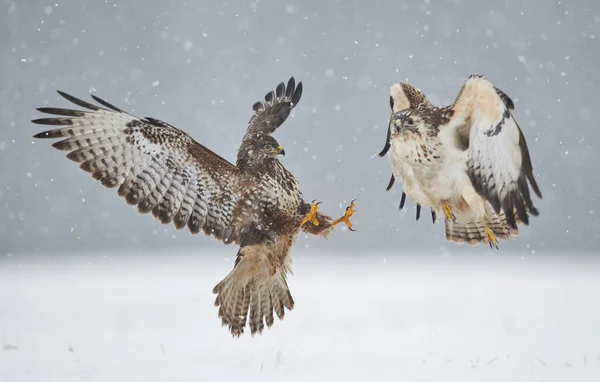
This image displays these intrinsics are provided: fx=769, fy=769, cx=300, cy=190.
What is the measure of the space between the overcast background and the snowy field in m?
9.26

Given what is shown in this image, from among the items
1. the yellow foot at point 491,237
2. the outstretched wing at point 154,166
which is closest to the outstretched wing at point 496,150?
the yellow foot at point 491,237

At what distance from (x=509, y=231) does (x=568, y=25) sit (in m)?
35.9

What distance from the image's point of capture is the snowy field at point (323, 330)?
239 inches

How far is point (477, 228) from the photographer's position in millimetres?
4199

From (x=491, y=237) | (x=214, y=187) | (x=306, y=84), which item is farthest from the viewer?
(x=306, y=84)

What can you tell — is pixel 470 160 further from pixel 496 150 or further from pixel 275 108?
pixel 275 108

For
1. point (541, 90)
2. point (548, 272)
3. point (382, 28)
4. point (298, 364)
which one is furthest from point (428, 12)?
point (298, 364)

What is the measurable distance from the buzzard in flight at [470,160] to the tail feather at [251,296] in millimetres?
1073

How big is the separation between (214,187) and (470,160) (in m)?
1.48

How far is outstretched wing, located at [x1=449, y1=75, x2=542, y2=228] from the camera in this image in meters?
3.61

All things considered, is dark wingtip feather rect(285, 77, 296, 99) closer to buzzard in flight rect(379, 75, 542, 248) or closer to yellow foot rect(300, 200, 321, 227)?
buzzard in flight rect(379, 75, 542, 248)

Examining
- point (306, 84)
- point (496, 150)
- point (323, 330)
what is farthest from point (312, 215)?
point (306, 84)

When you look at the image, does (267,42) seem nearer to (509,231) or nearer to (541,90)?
(541,90)

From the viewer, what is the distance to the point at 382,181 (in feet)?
92.0
